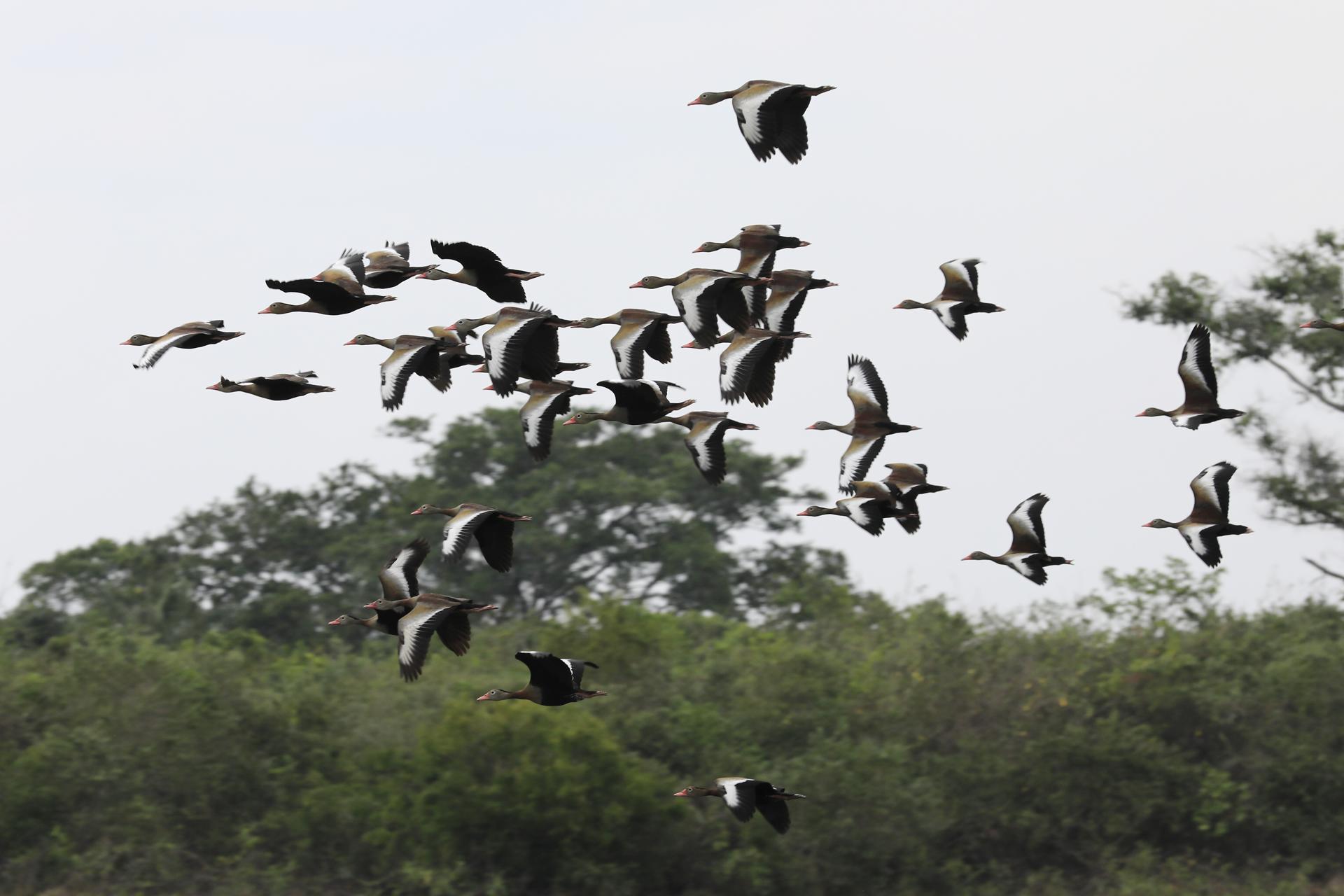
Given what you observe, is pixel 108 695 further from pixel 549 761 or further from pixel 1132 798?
pixel 1132 798

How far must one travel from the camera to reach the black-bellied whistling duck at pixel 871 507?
9.83 metres

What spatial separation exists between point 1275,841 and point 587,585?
11.9 m

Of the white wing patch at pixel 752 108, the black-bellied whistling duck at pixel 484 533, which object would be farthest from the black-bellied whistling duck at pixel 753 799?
the white wing patch at pixel 752 108

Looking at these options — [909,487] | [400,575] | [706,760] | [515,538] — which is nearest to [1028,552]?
[909,487]

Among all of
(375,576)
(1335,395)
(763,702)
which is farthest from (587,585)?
(1335,395)

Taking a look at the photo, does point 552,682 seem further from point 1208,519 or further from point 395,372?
point 1208,519

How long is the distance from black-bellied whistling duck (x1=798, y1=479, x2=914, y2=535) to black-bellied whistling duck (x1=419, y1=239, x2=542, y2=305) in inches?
90.6

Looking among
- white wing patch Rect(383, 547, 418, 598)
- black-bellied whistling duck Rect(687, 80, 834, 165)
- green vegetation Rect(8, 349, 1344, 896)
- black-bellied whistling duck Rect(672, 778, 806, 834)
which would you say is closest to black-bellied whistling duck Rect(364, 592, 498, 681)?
white wing patch Rect(383, 547, 418, 598)

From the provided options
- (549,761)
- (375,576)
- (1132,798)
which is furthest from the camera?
(375,576)

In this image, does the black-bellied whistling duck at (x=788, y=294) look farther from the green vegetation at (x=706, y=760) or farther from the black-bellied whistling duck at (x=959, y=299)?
the green vegetation at (x=706, y=760)

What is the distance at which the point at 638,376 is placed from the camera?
941 cm

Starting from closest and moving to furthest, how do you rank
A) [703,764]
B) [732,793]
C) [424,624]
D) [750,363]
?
[424,624], [750,363], [732,793], [703,764]

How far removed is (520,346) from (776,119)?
5.90 ft

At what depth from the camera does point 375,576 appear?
83.7 feet
